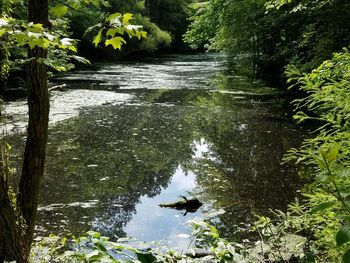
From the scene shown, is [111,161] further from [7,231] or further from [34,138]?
[7,231]

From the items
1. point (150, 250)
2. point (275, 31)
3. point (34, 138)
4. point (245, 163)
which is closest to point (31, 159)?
point (34, 138)

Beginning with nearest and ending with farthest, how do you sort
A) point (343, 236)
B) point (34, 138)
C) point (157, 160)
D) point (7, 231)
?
point (343, 236)
point (7, 231)
point (34, 138)
point (157, 160)

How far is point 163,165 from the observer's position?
877 cm

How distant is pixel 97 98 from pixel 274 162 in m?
9.48

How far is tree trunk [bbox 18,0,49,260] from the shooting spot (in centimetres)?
323

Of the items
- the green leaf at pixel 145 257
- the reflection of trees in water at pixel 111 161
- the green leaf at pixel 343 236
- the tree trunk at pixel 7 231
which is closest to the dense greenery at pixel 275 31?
the reflection of trees in water at pixel 111 161

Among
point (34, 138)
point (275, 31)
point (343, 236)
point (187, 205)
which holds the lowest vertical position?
point (187, 205)

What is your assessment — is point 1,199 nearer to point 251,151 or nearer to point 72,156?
point 72,156

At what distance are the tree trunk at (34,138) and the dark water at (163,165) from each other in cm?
227

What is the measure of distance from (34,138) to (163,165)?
5509 mm

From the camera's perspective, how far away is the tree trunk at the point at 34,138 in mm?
3234

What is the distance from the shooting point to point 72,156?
29.4 feet

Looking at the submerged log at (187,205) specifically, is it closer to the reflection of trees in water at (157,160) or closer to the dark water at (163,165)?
the dark water at (163,165)

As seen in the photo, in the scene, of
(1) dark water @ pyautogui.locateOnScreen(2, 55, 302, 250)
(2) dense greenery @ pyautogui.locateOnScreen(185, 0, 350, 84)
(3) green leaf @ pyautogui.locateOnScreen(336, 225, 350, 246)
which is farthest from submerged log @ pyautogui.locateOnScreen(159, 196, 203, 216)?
(2) dense greenery @ pyautogui.locateOnScreen(185, 0, 350, 84)
